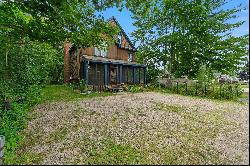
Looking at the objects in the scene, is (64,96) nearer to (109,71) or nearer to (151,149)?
(151,149)

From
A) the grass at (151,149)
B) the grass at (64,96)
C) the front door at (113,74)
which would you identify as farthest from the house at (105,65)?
the grass at (151,149)

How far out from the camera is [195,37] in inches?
1672

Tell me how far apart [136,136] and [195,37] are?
33177mm

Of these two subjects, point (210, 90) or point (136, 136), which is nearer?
point (136, 136)

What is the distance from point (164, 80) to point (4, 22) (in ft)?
75.0

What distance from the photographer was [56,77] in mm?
43188

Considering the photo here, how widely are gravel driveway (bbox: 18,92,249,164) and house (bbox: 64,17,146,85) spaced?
18.9 m

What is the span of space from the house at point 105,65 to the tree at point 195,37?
A: 13.7 ft

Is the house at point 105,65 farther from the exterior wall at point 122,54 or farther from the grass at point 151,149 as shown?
the grass at point 151,149

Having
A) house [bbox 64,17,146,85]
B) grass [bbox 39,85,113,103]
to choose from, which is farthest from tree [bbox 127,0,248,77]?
grass [bbox 39,85,113,103]

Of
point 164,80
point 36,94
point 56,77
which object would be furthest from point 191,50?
point 36,94

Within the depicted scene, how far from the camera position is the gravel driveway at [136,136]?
9.78 m

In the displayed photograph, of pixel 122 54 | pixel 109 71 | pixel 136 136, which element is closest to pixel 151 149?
pixel 136 136

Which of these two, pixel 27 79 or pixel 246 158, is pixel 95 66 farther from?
pixel 246 158
